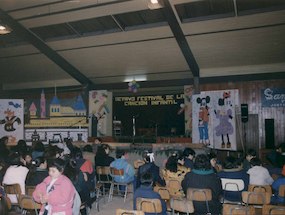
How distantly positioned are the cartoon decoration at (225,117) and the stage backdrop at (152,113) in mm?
4091

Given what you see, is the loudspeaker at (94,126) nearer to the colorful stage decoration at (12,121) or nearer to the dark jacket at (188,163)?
the colorful stage decoration at (12,121)

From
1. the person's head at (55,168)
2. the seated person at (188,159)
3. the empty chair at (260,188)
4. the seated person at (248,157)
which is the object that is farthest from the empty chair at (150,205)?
the seated person at (248,157)

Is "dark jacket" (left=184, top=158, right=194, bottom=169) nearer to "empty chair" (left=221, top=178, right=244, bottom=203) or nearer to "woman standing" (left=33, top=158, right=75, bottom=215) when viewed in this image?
"empty chair" (left=221, top=178, right=244, bottom=203)

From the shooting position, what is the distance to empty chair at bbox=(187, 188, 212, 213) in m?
3.51

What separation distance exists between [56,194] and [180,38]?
692 centimetres

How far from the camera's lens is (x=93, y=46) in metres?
9.93

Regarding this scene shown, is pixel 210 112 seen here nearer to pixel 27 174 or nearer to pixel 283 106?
pixel 283 106

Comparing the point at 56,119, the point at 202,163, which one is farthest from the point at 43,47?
the point at 202,163

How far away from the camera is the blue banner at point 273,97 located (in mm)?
9789

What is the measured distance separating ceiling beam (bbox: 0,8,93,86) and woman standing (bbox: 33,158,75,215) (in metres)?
7.24

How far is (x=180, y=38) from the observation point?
8797 mm

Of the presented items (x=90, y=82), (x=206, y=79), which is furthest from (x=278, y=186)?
(x=90, y=82)

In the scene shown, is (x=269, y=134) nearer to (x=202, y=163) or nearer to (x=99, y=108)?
(x=99, y=108)

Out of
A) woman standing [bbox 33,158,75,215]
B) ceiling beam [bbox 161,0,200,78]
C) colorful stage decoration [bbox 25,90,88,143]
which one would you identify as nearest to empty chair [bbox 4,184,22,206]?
woman standing [bbox 33,158,75,215]
